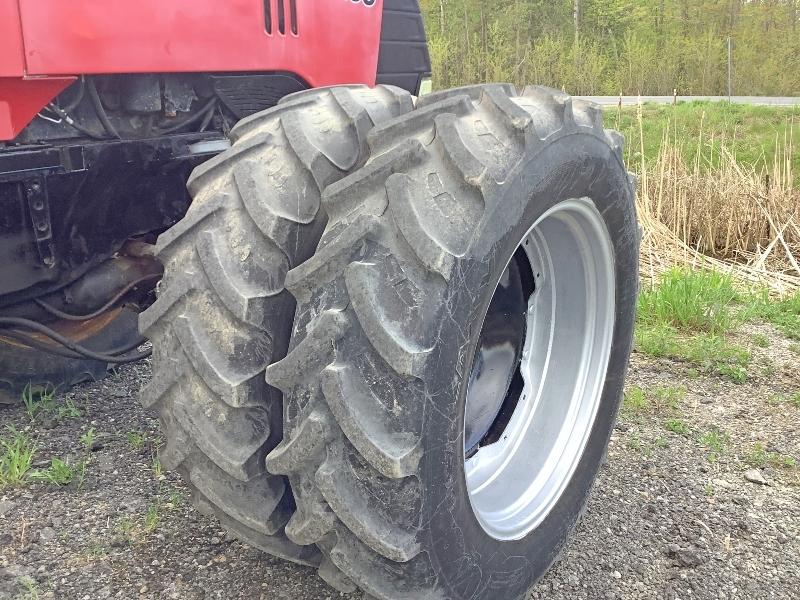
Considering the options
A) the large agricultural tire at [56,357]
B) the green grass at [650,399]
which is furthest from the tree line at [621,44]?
the large agricultural tire at [56,357]

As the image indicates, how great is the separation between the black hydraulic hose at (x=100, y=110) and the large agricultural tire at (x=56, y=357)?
923 mm

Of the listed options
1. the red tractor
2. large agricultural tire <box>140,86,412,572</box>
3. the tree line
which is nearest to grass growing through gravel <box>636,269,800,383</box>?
the red tractor

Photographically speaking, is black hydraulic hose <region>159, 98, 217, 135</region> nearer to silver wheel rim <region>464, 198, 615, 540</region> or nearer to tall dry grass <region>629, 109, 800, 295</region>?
silver wheel rim <region>464, 198, 615, 540</region>

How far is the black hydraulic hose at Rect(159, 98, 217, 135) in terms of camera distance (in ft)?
6.58

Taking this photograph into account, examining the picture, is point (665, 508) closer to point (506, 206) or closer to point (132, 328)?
point (506, 206)

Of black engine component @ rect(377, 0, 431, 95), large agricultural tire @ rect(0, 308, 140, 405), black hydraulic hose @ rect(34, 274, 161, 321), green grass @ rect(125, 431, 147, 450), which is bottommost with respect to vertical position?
green grass @ rect(125, 431, 147, 450)

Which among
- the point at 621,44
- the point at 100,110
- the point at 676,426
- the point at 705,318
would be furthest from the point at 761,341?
the point at 621,44

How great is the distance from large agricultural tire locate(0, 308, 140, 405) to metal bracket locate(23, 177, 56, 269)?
2.17ft

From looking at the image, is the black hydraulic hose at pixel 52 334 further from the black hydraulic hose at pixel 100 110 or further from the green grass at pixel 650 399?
the green grass at pixel 650 399

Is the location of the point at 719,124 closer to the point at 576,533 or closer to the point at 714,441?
the point at 714,441

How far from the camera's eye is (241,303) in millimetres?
1431

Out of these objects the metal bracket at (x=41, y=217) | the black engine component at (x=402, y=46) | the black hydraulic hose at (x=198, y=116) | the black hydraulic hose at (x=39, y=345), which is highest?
the black engine component at (x=402, y=46)

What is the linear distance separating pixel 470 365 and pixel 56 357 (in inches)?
74.9

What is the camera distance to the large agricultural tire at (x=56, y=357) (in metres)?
2.60
